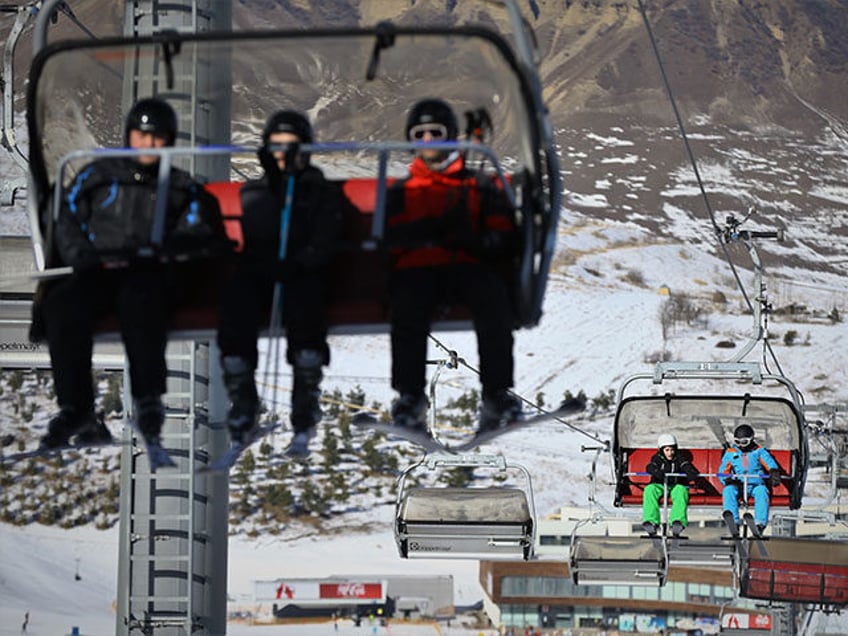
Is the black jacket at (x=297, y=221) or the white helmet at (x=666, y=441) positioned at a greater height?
the black jacket at (x=297, y=221)

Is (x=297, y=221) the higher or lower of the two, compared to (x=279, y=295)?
higher

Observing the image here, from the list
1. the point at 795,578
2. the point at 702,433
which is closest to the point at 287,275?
the point at 702,433

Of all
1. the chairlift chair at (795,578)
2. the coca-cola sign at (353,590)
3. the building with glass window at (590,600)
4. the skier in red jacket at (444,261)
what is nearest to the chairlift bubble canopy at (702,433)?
the chairlift chair at (795,578)

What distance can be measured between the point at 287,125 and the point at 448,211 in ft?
1.69

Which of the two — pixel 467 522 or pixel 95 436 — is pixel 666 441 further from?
pixel 95 436

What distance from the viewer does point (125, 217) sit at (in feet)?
16.0

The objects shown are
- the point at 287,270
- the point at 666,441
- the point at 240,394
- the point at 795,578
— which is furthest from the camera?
the point at 795,578

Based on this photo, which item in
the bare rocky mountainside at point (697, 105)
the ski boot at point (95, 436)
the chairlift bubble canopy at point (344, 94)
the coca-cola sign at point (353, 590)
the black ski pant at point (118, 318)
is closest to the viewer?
the chairlift bubble canopy at point (344, 94)

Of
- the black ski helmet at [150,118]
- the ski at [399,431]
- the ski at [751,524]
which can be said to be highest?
the black ski helmet at [150,118]

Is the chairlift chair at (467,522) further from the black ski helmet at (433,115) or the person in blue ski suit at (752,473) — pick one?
the black ski helmet at (433,115)

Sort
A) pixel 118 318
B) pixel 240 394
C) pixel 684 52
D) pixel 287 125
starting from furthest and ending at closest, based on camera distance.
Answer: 1. pixel 684 52
2. pixel 118 318
3. pixel 240 394
4. pixel 287 125

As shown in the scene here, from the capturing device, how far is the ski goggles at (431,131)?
4.98 meters

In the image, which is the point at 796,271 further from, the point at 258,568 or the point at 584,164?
Answer: the point at 258,568

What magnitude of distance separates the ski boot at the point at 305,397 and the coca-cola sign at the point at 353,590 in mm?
60109
